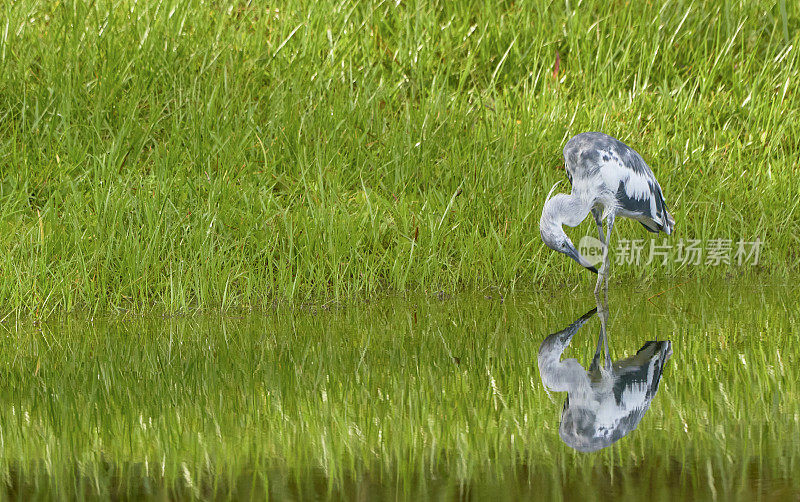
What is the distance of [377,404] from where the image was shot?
12.6ft

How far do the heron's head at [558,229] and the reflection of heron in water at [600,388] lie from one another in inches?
42.9

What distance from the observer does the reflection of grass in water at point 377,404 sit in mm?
2998

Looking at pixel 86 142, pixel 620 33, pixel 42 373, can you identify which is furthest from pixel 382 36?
pixel 42 373

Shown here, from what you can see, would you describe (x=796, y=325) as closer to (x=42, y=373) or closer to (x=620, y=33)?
(x=42, y=373)

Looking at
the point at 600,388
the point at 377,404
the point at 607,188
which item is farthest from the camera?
the point at 607,188

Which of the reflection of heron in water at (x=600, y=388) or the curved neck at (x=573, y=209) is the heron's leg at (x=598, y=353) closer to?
the reflection of heron in water at (x=600, y=388)

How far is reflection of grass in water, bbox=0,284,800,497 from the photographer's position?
118 inches

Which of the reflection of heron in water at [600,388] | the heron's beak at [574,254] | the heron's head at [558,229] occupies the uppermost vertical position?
the heron's head at [558,229]

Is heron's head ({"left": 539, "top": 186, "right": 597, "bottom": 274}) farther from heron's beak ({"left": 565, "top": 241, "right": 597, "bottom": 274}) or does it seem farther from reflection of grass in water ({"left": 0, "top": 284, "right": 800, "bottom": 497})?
reflection of grass in water ({"left": 0, "top": 284, "right": 800, "bottom": 497})

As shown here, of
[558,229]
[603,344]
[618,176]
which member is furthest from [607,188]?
[603,344]

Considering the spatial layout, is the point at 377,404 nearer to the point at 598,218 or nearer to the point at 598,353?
the point at 598,353

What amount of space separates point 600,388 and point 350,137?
4.11 meters

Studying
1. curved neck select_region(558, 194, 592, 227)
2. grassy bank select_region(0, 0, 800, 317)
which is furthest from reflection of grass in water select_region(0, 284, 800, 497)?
curved neck select_region(558, 194, 592, 227)

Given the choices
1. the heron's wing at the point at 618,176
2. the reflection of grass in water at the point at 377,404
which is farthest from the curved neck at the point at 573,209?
the reflection of grass in water at the point at 377,404
